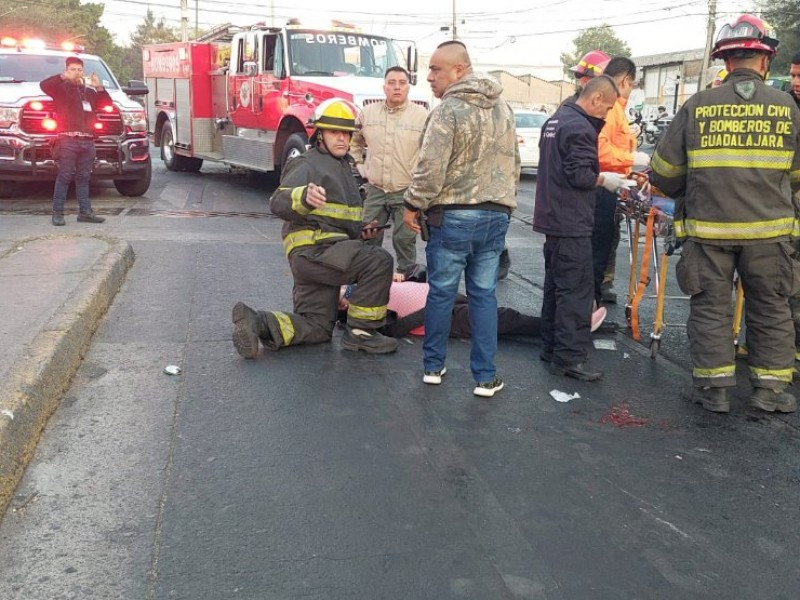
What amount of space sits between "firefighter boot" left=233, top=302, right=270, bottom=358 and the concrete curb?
937 mm

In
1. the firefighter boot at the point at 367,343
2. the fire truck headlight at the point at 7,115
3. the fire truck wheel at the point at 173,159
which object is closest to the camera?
the firefighter boot at the point at 367,343

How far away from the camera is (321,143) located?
16.6 ft

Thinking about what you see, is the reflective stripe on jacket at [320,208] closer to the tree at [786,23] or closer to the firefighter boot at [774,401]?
the firefighter boot at [774,401]

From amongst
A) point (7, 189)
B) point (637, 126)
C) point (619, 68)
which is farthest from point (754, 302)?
point (7, 189)

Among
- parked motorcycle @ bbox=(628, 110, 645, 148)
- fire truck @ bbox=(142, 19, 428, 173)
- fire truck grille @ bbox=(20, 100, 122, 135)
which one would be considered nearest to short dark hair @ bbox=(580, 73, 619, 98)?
parked motorcycle @ bbox=(628, 110, 645, 148)

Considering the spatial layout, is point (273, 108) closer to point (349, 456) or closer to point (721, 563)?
point (349, 456)

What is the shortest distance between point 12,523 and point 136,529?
1.56 ft

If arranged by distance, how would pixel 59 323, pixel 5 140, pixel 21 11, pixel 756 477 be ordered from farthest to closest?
1. pixel 21 11
2. pixel 5 140
3. pixel 59 323
4. pixel 756 477

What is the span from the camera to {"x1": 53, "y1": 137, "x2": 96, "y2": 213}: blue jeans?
9344 mm

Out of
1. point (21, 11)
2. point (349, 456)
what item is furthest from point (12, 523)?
point (21, 11)

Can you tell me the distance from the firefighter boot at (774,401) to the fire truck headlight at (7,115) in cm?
961

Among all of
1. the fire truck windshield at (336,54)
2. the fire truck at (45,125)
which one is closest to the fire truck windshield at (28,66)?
the fire truck at (45,125)

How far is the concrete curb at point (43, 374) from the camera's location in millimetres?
3404

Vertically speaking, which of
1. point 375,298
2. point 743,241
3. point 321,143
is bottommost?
point 375,298
